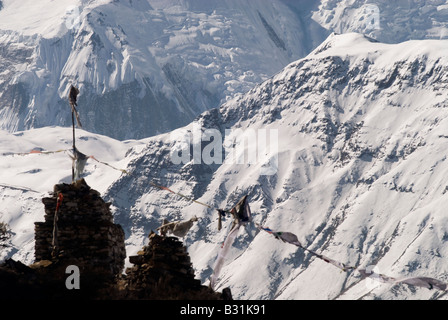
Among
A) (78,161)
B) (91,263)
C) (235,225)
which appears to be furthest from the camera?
(78,161)

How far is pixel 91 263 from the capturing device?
138 feet

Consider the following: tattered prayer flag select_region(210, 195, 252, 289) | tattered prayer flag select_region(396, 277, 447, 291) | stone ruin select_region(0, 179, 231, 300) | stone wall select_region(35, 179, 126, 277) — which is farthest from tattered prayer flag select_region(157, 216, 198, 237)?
tattered prayer flag select_region(396, 277, 447, 291)

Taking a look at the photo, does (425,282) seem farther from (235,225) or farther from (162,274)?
(162,274)

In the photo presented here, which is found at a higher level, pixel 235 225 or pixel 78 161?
pixel 78 161

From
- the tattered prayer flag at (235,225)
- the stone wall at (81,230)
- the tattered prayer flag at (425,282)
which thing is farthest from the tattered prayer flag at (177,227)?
the tattered prayer flag at (425,282)

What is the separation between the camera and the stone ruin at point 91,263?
37.2 metres

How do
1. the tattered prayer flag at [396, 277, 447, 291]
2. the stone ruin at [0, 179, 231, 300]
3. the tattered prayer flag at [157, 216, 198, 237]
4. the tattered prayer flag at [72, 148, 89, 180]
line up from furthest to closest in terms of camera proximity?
the tattered prayer flag at [72, 148, 89, 180], the tattered prayer flag at [157, 216, 198, 237], the stone ruin at [0, 179, 231, 300], the tattered prayer flag at [396, 277, 447, 291]

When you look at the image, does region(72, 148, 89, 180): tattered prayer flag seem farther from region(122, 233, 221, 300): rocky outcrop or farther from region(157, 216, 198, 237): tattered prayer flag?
region(122, 233, 221, 300): rocky outcrop

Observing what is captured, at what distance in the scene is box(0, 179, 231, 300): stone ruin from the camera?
122 feet

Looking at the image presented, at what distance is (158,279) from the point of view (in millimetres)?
38281

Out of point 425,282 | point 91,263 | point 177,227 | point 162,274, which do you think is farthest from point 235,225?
point 425,282
